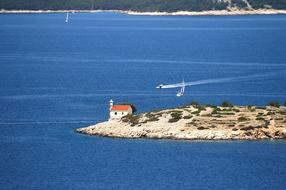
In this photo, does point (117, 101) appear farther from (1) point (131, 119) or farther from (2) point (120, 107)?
(1) point (131, 119)

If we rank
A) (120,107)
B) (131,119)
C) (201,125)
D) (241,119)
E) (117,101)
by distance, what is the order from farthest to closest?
(117,101) → (120,107) → (131,119) → (241,119) → (201,125)

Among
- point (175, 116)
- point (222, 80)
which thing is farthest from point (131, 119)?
point (222, 80)

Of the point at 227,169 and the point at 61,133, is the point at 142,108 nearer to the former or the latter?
the point at 61,133

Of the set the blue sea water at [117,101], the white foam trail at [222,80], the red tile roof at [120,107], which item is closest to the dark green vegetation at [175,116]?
the blue sea water at [117,101]

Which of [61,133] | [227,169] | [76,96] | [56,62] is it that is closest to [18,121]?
[61,133]

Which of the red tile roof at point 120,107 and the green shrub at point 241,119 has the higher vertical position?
the green shrub at point 241,119

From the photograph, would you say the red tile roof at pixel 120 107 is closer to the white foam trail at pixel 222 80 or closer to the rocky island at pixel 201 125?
the rocky island at pixel 201 125
